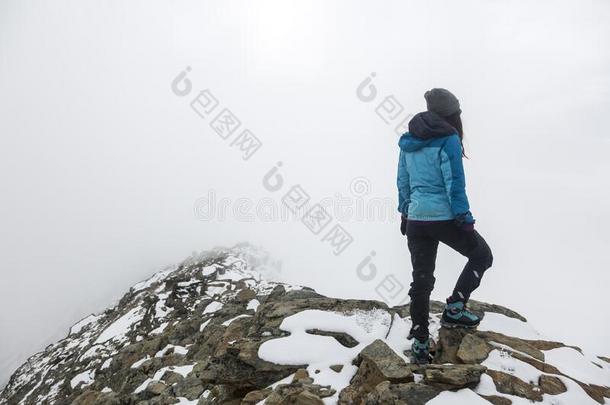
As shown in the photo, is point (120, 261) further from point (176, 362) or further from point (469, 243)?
point (469, 243)

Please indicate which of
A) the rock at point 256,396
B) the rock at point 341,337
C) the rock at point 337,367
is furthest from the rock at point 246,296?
the rock at point 337,367

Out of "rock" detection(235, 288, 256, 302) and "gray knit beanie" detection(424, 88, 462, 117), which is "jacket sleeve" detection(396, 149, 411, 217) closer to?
"gray knit beanie" detection(424, 88, 462, 117)

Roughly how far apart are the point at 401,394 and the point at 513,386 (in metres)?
2.01

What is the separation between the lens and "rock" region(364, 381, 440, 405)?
500cm

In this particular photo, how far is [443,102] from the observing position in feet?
19.3

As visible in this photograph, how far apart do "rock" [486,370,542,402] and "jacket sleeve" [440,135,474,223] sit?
274 centimetres

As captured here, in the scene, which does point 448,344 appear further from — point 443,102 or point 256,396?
point 443,102

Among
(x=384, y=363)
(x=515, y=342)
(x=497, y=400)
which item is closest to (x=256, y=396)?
(x=384, y=363)

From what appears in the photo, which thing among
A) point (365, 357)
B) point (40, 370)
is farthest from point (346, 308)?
point (40, 370)

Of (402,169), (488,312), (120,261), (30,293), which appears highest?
(30,293)

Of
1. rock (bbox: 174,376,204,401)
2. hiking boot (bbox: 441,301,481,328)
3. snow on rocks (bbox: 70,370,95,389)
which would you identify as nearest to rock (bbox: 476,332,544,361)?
hiking boot (bbox: 441,301,481,328)

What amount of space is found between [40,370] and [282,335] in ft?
98.1

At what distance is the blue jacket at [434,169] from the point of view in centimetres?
552

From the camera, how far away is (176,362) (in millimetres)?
13336
